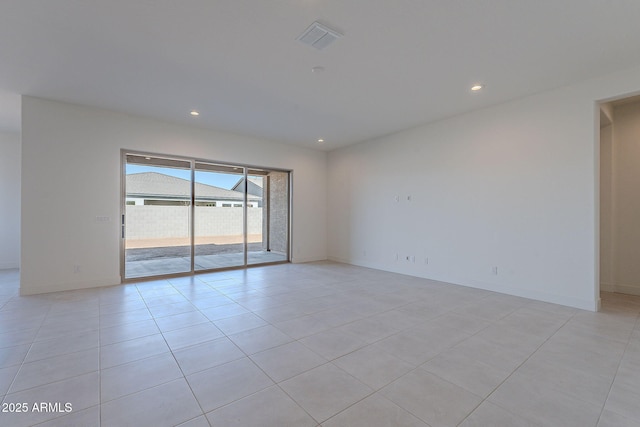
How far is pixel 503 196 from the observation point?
4348 mm

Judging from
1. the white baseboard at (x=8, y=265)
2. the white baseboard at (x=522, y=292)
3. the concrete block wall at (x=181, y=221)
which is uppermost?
the concrete block wall at (x=181, y=221)

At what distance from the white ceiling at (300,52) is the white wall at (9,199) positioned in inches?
95.2

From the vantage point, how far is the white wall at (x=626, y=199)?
437 cm

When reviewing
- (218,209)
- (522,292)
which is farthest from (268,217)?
(522,292)

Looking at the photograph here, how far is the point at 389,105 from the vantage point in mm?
4469

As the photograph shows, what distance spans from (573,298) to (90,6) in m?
6.24

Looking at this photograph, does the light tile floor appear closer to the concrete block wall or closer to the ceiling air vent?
the concrete block wall

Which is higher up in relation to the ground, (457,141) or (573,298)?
(457,141)

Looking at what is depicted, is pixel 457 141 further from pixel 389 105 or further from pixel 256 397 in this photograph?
pixel 256 397

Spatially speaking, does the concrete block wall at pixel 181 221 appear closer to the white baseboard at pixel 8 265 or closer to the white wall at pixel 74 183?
the white wall at pixel 74 183

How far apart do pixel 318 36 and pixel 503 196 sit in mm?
3663

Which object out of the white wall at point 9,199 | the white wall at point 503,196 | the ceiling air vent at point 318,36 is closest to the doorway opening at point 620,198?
the white wall at point 503,196

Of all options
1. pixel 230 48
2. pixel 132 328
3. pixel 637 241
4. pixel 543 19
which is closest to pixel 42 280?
pixel 132 328

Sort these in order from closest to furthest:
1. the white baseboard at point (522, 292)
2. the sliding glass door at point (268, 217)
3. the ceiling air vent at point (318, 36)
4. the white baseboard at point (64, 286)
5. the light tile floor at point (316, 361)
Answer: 1. the light tile floor at point (316, 361)
2. the ceiling air vent at point (318, 36)
3. the white baseboard at point (522, 292)
4. the white baseboard at point (64, 286)
5. the sliding glass door at point (268, 217)
